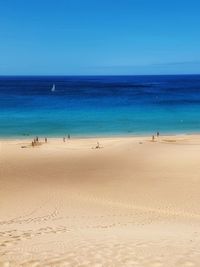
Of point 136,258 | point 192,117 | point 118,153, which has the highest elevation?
point 192,117

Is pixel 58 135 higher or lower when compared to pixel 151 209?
higher

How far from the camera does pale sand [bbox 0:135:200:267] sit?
8430 mm

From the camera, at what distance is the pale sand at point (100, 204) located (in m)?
8.43

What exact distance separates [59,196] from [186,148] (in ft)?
37.5

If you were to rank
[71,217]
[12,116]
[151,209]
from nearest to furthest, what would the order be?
1. [71,217]
2. [151,209]
3. [12,116]

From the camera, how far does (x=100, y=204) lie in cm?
1505

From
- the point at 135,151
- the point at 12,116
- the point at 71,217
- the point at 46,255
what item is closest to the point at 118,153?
the point at 135,151

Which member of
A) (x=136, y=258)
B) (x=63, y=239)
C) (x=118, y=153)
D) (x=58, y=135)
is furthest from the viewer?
(x=58, y=135)

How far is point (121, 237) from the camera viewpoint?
32.2 ft

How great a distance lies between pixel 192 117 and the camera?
47.0m

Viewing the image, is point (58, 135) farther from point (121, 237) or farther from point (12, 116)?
point (121, 237)

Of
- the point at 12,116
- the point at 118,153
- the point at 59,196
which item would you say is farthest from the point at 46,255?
the point at 12,116

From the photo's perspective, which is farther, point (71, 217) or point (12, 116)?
point (12, 116)

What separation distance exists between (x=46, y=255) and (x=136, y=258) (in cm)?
171
